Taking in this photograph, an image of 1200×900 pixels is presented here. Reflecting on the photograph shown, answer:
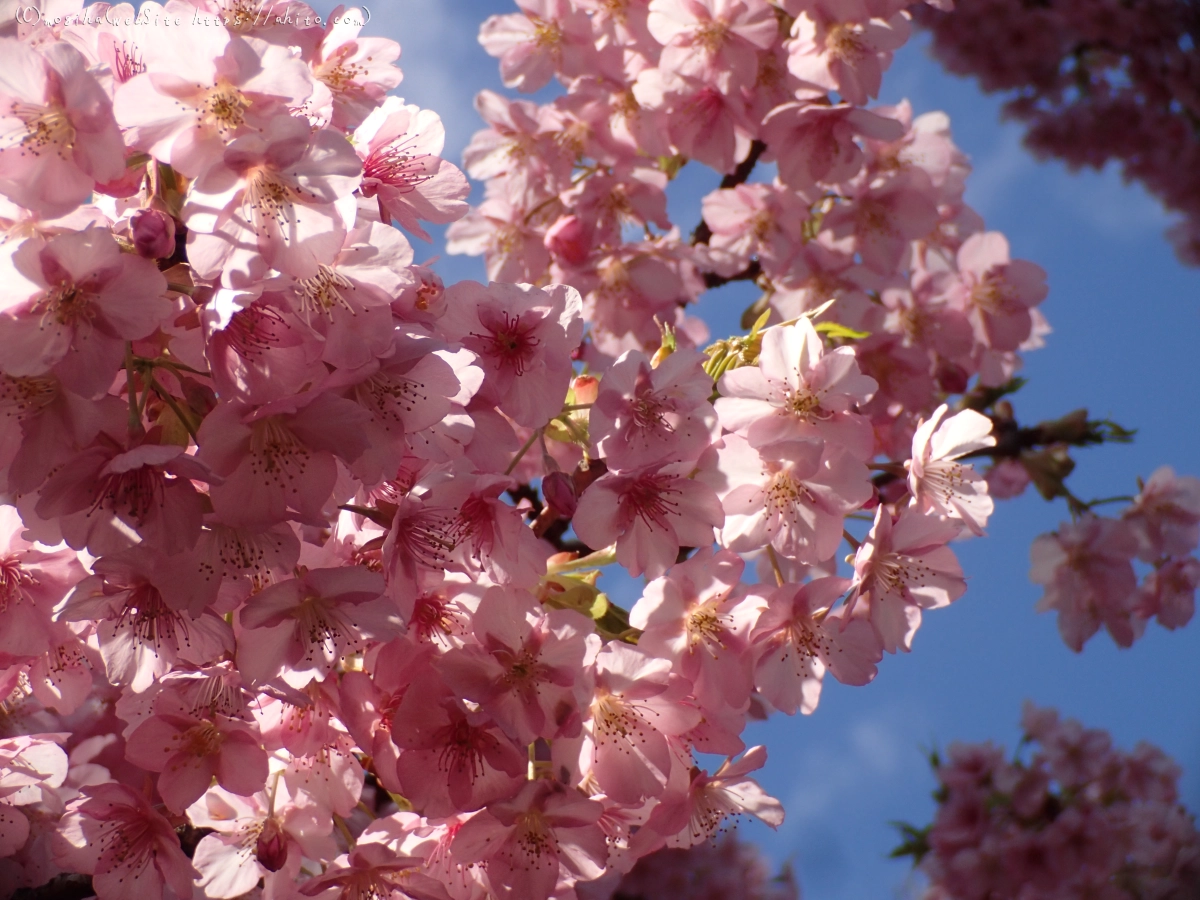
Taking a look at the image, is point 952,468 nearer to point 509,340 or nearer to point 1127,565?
point 509,340

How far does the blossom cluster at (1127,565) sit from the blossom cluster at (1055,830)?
107 centimetres

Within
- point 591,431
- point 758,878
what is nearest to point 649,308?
point 591,431

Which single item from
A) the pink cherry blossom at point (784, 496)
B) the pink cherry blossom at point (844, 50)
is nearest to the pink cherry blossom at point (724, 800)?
the pink cherry blossom at point (784, 496)

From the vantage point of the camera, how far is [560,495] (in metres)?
1.66

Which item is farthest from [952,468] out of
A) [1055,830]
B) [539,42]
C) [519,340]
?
[1055,830]

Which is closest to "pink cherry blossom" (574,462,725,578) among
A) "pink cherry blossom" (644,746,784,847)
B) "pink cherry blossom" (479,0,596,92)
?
"pink cherry blossom" (644,746,784,847)

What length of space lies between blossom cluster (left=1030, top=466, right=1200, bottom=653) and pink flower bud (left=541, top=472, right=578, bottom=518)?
1983 mm

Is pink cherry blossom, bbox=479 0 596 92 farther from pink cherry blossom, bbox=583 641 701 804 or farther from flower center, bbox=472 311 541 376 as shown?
pink cherry blossom, bbox=583 641 701 804

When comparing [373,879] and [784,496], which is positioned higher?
[784,496]

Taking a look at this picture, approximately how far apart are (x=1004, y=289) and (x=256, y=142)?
2727 millimetres

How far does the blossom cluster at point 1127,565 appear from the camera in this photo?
3023 millimetres

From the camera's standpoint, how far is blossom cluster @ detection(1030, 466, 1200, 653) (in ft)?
9.92

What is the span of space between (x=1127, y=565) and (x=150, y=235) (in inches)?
111

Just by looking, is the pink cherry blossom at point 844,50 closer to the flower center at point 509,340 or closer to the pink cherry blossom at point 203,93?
the flower center at point 509,340
